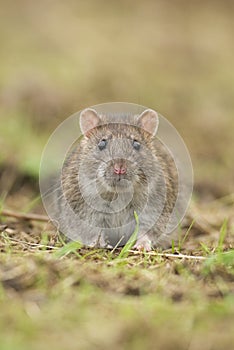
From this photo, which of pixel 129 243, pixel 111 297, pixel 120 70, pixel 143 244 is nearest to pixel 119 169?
pixel 129 243

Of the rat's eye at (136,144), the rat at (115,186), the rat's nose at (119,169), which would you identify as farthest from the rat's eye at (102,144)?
the rat's nose at (119,169)

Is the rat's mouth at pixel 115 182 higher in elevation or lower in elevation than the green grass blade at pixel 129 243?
higher

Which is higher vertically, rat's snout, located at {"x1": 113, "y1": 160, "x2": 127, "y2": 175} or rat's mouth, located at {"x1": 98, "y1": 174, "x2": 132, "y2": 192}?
rat's snout, located at {"x1": 113, "y1": 160, "x2": 127, "y2": 175}

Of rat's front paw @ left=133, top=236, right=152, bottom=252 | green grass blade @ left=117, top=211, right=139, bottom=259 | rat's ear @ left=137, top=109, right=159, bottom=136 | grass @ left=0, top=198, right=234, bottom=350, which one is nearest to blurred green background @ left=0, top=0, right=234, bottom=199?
rat's ear @ left=137, top=109, right=159, bottom=136

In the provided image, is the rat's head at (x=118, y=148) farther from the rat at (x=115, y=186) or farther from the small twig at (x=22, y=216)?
the small twig at (x=22, y=216)

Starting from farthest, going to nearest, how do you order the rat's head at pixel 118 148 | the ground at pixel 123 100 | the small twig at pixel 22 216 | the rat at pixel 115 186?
the small twig at pixel 22 216, the rat at pixel 115 186, the rat's head at pixel 118 148, the ground at pixel 123 100

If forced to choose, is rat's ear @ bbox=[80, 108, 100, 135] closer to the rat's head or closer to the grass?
the rat's head
